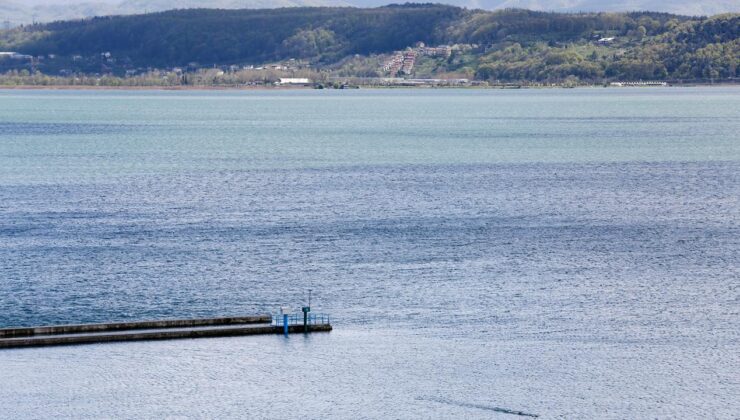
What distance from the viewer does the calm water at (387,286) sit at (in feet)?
152

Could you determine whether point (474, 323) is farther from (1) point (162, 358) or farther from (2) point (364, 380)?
(1) point (162, 358)

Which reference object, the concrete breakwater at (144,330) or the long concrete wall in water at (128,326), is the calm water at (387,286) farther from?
the long concrete wall in water at (128,326)

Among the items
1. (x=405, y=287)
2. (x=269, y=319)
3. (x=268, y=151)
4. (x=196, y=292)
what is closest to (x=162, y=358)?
(x=269, y=319)

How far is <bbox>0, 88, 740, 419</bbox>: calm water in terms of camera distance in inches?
1827

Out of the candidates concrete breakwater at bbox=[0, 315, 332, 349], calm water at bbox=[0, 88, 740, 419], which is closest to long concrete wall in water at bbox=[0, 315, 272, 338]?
concrete breakwater at bbox=[0, 315, 332, 349]

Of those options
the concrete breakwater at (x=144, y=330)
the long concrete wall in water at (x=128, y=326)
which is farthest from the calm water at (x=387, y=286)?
the long concrete wall in water at (x=128, y=326)

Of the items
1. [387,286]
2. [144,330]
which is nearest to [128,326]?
[144,330]

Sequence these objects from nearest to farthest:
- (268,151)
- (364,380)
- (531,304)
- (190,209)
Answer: (364,380) < (531,304) < (190,209) < (268,151)

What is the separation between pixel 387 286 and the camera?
2437 inches

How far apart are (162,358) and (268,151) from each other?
98974 mm

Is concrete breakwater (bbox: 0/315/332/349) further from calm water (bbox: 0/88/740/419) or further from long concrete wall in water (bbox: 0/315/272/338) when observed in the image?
calm water (bbox: 0/88/740/419)

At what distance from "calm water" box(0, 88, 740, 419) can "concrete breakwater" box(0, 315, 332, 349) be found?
61 cm

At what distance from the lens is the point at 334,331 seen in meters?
54.1

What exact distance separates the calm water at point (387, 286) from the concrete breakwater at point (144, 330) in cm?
61
